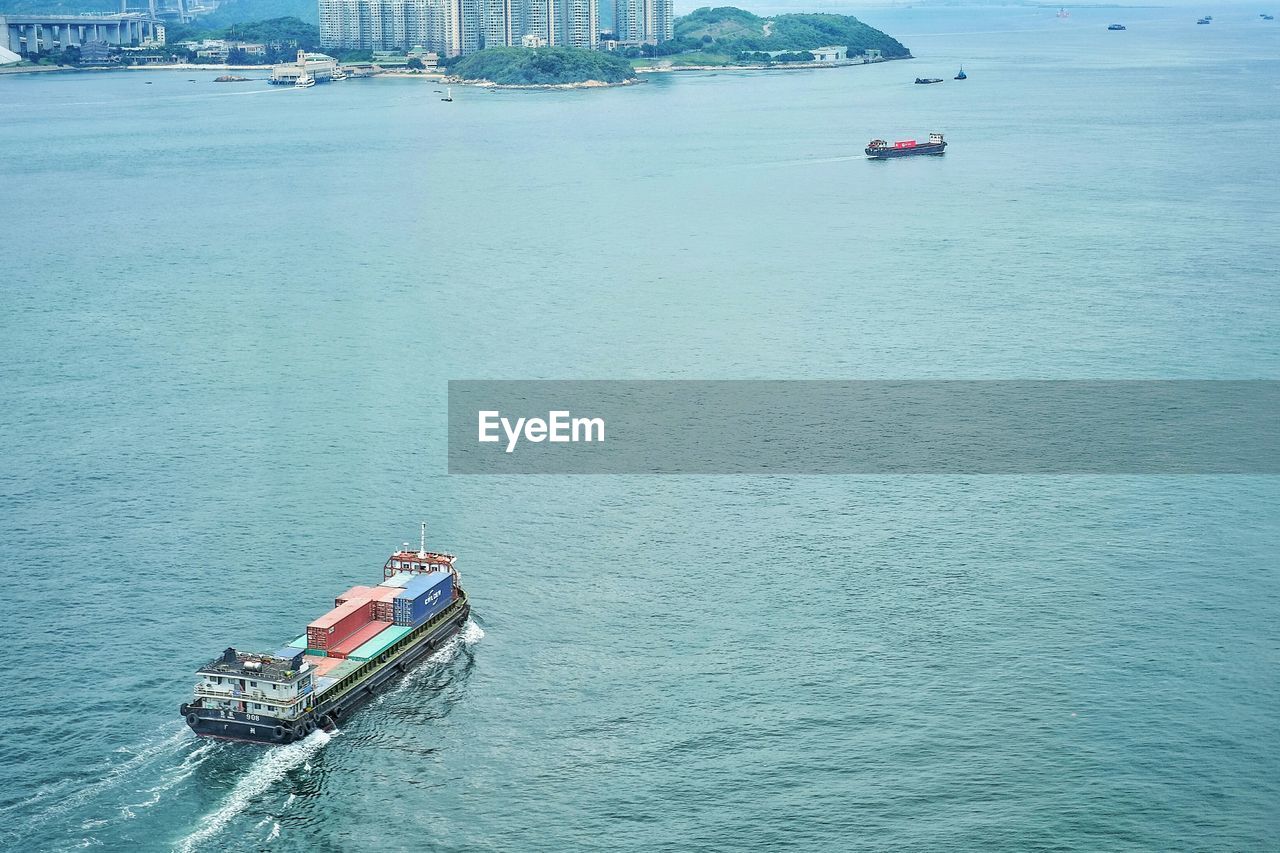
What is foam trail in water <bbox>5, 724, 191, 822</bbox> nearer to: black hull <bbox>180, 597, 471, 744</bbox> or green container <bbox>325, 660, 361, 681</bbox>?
black hull <bbox>180, 597, 471, 744</bbox>

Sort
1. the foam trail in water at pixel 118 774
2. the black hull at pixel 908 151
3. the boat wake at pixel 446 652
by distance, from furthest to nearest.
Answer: the black hull at pixel 908 151 < the boat wake at pixel 446 652 < the foam trail in water at pixel 118 774

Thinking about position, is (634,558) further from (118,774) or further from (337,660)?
(118,774)

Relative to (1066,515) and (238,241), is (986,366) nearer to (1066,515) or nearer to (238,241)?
(1066,515)

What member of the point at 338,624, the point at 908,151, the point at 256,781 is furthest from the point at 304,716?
the point at 908,151

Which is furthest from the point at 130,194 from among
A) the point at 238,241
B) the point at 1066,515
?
the point at 1066,515

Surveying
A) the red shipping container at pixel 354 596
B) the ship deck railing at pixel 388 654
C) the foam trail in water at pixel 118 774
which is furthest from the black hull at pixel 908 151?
the foam trail in water at pixel 118 774

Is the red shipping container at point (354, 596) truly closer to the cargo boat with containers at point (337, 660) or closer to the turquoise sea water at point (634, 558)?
the cargo boat with containers at point (337, 660)

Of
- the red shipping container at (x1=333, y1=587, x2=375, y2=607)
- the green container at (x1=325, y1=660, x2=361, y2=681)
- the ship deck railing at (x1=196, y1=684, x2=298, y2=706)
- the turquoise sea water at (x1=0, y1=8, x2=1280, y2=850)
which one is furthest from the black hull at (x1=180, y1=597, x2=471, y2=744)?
the red shipping container at (x1=333, y1=587, x2=375, y2=607)
